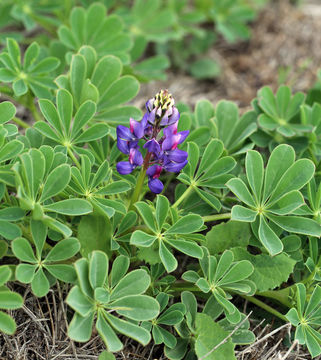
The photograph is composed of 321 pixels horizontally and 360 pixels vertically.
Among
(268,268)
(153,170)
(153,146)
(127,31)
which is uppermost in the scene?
(153,146)

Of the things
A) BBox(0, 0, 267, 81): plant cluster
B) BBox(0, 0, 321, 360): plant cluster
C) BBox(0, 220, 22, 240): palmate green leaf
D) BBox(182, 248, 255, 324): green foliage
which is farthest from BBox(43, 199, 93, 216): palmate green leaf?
BBox(0, 0, 267, 81): plant cluster

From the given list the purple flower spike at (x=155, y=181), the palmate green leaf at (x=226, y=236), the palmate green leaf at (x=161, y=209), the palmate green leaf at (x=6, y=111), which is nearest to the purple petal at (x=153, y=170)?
the purple flower spike at (x=155, y=181)

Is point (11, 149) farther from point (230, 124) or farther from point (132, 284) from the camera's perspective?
point (230, 124)

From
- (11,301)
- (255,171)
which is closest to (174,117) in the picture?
(255,171)

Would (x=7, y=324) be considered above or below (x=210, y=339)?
above

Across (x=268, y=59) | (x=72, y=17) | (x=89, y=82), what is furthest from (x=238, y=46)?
(x=89, y=82)

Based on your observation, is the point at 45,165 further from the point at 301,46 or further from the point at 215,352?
the point at 301,46

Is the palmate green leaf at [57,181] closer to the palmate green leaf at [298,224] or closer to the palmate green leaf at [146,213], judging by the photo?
the palmate green leaf at [146,213]
